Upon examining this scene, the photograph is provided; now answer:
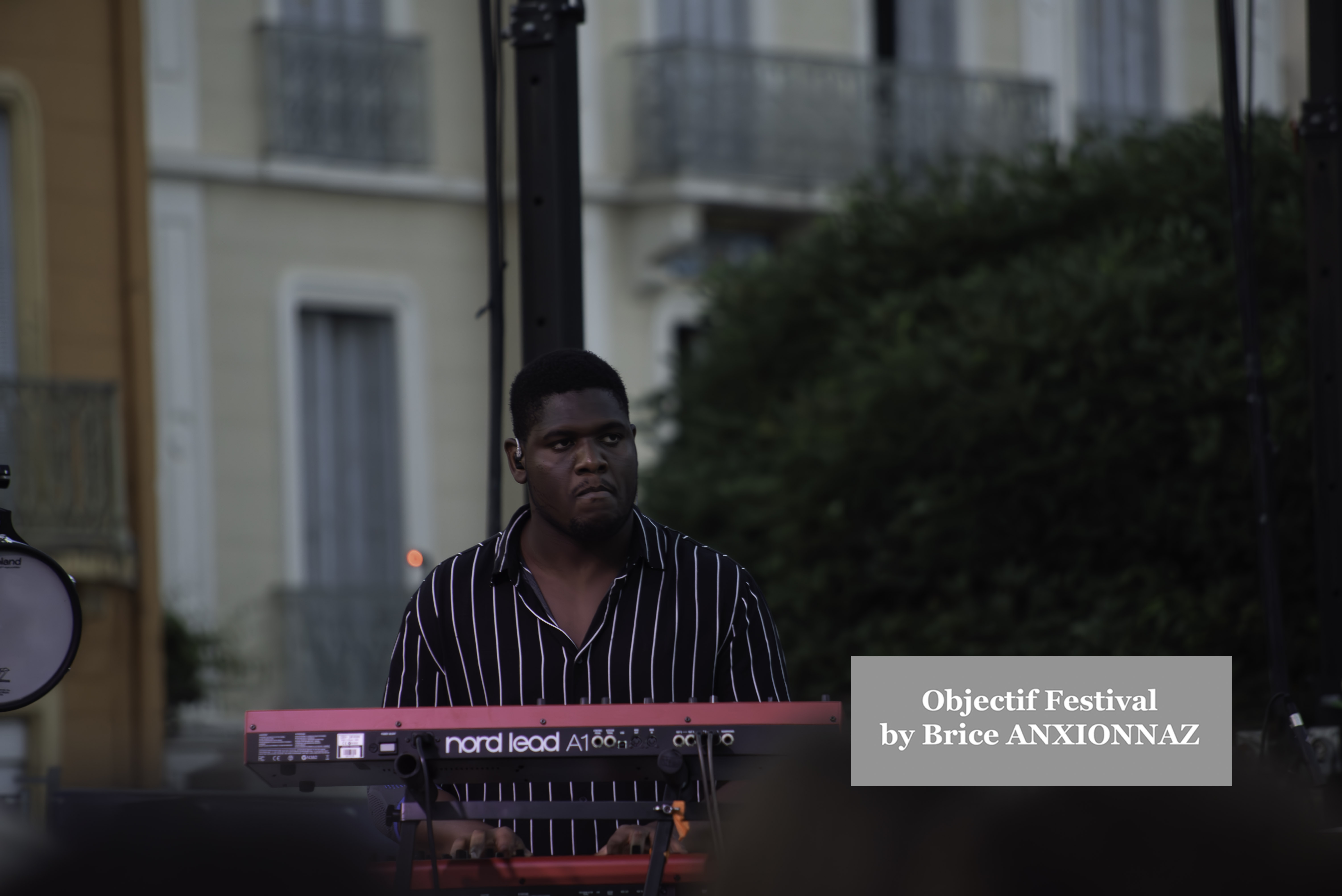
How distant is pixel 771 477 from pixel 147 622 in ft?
17.8

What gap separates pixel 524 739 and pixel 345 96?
1399 centimetres

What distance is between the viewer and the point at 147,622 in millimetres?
13469

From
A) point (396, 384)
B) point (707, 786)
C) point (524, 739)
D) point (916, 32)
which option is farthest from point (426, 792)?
point (916, 32)

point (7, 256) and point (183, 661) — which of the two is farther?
point (183, 661)

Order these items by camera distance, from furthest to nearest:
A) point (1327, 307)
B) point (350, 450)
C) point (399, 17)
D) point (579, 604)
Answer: point (399, 17), point (350, 450), point (1327, 307), point (579, 604)

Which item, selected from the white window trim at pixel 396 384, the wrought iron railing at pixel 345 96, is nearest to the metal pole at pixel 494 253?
the white window trim at pixel 396 384

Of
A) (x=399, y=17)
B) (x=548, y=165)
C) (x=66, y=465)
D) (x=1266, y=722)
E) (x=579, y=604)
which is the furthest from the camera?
(x=399, y=17)

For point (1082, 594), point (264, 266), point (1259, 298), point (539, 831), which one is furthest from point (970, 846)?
point (264, 266)

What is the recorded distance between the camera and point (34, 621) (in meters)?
3.68

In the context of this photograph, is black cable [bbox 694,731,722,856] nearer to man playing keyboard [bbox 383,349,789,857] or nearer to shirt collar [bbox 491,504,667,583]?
man playing keyboard [bbox 383,349,789,857]

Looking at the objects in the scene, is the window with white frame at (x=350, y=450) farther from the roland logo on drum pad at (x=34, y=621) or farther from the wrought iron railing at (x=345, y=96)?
the roland logo on drum pad at (x=34, y=621)

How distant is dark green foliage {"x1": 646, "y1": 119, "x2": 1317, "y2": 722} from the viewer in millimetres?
8383

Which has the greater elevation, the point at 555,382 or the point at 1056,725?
the point at 555,382

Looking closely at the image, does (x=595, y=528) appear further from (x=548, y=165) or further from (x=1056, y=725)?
(x=548, y=165)
